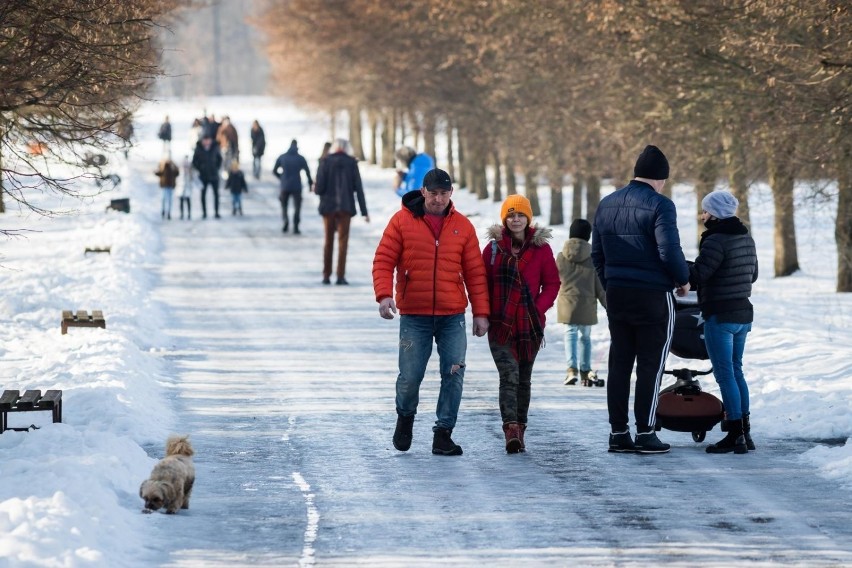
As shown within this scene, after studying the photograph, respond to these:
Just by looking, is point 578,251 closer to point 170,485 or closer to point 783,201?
point 170,485

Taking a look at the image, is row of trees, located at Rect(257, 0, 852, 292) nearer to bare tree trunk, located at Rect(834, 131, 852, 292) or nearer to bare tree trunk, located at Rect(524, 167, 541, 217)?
bare tree trunk, located at Rect(834, 131, 852, 292)

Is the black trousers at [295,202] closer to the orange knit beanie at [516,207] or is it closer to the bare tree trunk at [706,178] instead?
the bare tree trunk at [706,178]

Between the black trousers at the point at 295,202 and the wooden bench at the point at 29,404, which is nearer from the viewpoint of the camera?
the wooden bench at the point at 29,404

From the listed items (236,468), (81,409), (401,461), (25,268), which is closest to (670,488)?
(401,461)

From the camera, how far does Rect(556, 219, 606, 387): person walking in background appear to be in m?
13.8

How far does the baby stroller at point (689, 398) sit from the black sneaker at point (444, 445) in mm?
1611

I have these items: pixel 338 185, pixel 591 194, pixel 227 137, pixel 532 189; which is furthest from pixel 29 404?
pixel 227 137

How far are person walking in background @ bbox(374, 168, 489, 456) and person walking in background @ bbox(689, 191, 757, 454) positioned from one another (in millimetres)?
→ 1636

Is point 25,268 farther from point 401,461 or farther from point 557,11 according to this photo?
point 401,461

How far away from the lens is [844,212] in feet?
74.2

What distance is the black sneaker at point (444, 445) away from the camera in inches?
397

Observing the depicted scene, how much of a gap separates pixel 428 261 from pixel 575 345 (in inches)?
165

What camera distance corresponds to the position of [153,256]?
26.2 m

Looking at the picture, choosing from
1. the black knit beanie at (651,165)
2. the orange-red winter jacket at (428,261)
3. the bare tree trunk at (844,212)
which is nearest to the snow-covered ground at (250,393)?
the bare tree trunk at (844,212)
